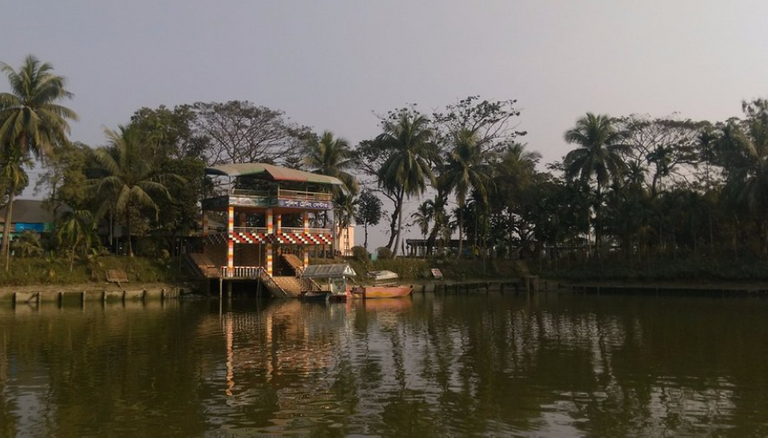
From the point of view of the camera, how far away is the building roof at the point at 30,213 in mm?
47938

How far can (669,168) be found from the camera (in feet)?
183

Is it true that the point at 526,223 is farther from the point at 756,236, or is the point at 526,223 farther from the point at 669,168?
the point at 756,236

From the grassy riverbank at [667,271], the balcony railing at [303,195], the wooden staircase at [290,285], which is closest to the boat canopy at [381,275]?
the balcony railing at [303,195]

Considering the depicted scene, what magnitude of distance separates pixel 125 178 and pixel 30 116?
7.32 meters

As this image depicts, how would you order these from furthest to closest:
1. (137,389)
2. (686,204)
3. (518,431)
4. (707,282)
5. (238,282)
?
(686,204) → (707,282) → (238,282) → (137,389) → (518,431)

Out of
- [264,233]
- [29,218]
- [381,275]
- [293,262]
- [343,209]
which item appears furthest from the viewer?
[343,209]

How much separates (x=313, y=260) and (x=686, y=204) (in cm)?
3036

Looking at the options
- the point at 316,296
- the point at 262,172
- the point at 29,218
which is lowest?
the point at 316,296

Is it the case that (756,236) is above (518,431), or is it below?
above

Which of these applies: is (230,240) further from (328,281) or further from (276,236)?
(328,281)

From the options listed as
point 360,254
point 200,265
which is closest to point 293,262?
point 200,265

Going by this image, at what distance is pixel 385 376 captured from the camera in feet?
49.0

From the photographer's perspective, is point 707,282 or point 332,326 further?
point 707,282

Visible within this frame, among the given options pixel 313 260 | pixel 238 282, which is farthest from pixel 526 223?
pixel 238 282
